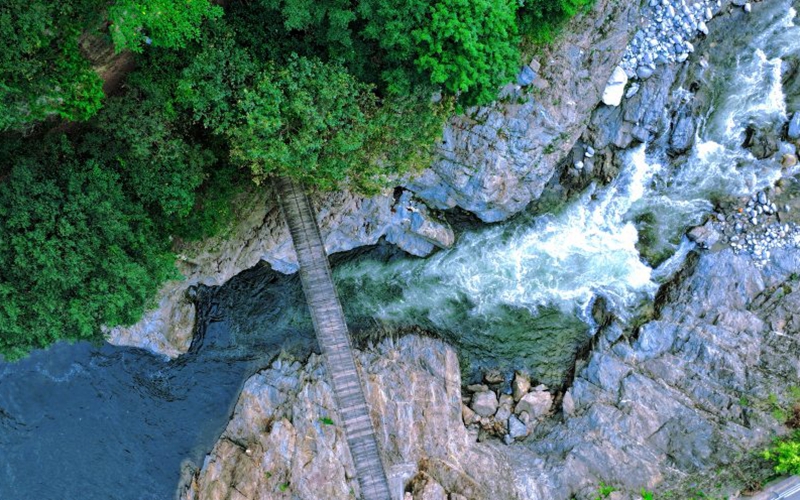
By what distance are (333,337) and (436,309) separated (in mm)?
5133

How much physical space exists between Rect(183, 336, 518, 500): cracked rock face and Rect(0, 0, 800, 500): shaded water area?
1368 mm

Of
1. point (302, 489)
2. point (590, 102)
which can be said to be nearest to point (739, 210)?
point (590, 102)

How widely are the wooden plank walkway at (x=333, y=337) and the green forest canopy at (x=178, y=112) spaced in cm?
314

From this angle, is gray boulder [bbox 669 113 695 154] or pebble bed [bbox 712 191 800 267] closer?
pebble bed [bbox 712 191 800 267]

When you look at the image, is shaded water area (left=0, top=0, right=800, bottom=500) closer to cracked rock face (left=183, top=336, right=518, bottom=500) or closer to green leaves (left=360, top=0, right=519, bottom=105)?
cracked rock face (left=183, top=336, right=518, bottom=500)

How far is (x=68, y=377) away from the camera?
2308 centimetres

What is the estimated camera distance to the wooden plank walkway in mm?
20719

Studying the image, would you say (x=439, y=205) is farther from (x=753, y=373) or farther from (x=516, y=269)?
(x=753, y=373)

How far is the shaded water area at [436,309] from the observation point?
898 inches

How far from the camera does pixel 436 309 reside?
2420 cm

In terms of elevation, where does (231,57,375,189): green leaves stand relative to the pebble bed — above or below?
above

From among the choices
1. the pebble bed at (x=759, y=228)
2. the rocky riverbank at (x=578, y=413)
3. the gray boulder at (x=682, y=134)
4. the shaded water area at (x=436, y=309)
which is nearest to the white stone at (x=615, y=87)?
the shaded water area at (x=436, y=309)

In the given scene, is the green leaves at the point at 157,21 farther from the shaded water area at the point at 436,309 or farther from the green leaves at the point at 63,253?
the shaded water area at the point at 436,309

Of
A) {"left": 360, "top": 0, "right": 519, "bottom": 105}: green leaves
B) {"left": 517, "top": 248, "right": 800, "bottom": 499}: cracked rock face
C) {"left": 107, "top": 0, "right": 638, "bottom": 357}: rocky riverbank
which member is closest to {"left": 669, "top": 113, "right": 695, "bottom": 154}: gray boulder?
{"left": 107, "top": 0, "right": 638, "bottom": 357}: rocky riverbank
